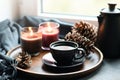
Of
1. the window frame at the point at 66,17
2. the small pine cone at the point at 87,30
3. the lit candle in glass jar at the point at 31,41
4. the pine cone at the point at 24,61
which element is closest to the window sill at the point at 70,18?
the window frame at the point at 66,17

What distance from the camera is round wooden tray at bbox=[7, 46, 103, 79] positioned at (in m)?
0.81

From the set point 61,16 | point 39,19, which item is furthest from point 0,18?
point 61,16

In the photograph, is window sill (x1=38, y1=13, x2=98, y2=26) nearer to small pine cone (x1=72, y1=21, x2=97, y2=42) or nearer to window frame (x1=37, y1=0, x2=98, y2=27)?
window frame (x1=37, y1=0, x2=98, y2=27)

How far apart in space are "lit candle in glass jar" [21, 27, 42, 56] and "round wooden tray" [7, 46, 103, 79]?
0.03m

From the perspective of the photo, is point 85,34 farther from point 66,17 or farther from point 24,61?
point 66,17

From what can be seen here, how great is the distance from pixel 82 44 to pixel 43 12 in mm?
616

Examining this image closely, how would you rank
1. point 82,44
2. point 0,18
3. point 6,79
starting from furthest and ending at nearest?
point 0,18 → point 82,44 → point 6,79

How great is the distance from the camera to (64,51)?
0.82 meters

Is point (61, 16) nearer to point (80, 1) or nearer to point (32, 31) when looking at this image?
point (80, 1)

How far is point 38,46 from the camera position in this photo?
959mm

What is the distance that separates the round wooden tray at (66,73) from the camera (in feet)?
2.67

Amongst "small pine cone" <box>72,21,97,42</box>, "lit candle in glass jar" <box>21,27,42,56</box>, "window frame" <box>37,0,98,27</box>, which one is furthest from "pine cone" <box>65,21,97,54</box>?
"window frame" <box>37,0,98,27</box>

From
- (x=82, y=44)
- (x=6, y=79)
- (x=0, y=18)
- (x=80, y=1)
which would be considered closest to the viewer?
(x=6, y=79)

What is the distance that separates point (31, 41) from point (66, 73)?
209 millimetres
